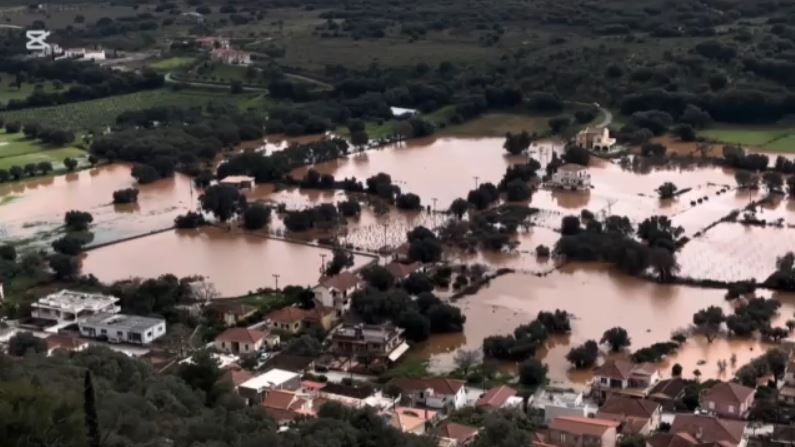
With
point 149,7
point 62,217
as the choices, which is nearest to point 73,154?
point 62,217

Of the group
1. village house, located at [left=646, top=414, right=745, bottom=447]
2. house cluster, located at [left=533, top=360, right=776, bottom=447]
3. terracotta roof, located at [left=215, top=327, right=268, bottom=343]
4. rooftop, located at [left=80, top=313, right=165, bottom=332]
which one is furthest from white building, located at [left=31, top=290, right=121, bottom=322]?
village house, located at [left=646, top=414, right=745, bottom=447]

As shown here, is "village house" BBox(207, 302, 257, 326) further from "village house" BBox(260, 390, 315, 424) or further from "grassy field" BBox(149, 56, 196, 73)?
"grassy field" BBox(149, 56, 196, 73)

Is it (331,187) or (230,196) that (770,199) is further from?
(230,196)

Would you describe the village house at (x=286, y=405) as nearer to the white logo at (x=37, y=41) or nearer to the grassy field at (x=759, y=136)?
the grassy field at (x=759, y=136)

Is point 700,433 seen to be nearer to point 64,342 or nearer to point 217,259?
point 64,342

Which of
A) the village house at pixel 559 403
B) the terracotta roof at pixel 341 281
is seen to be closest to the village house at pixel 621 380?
the village house at pixel 559 403

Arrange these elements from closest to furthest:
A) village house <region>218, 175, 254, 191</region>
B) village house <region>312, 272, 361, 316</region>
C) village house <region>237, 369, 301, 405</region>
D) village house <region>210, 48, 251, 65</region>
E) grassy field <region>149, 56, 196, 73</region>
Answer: village house <region>237, 369, 301, 405</region> → village house <region>312, 272, 361, 316</region> → village house <region>218, 175, 254, 191</region> → village house <region>210, 48, 251, 65</region> → grassy field <region>149, 56, 196, 73</region>
